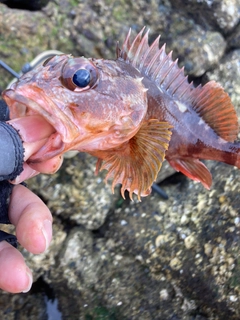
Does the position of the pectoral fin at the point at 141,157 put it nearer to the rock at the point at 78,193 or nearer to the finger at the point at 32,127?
the finger at the point at 32,127

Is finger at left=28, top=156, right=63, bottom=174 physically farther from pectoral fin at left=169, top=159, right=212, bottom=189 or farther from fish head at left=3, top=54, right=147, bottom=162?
pectoral fin at left=169, top=159, right=212, bottom=189

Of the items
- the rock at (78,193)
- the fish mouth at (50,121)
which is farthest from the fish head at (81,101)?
the rock at (78,193)

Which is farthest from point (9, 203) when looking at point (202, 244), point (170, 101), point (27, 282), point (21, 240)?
point (202, 244)

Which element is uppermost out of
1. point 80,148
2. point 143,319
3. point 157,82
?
point 157,82

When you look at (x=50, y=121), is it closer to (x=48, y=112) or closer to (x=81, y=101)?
(x=48, y=112)

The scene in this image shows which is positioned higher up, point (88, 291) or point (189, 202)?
point (189, 202)

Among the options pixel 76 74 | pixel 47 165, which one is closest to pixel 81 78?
pixel 76 74

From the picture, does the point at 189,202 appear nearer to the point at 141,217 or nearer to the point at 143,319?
the point at 141,217
